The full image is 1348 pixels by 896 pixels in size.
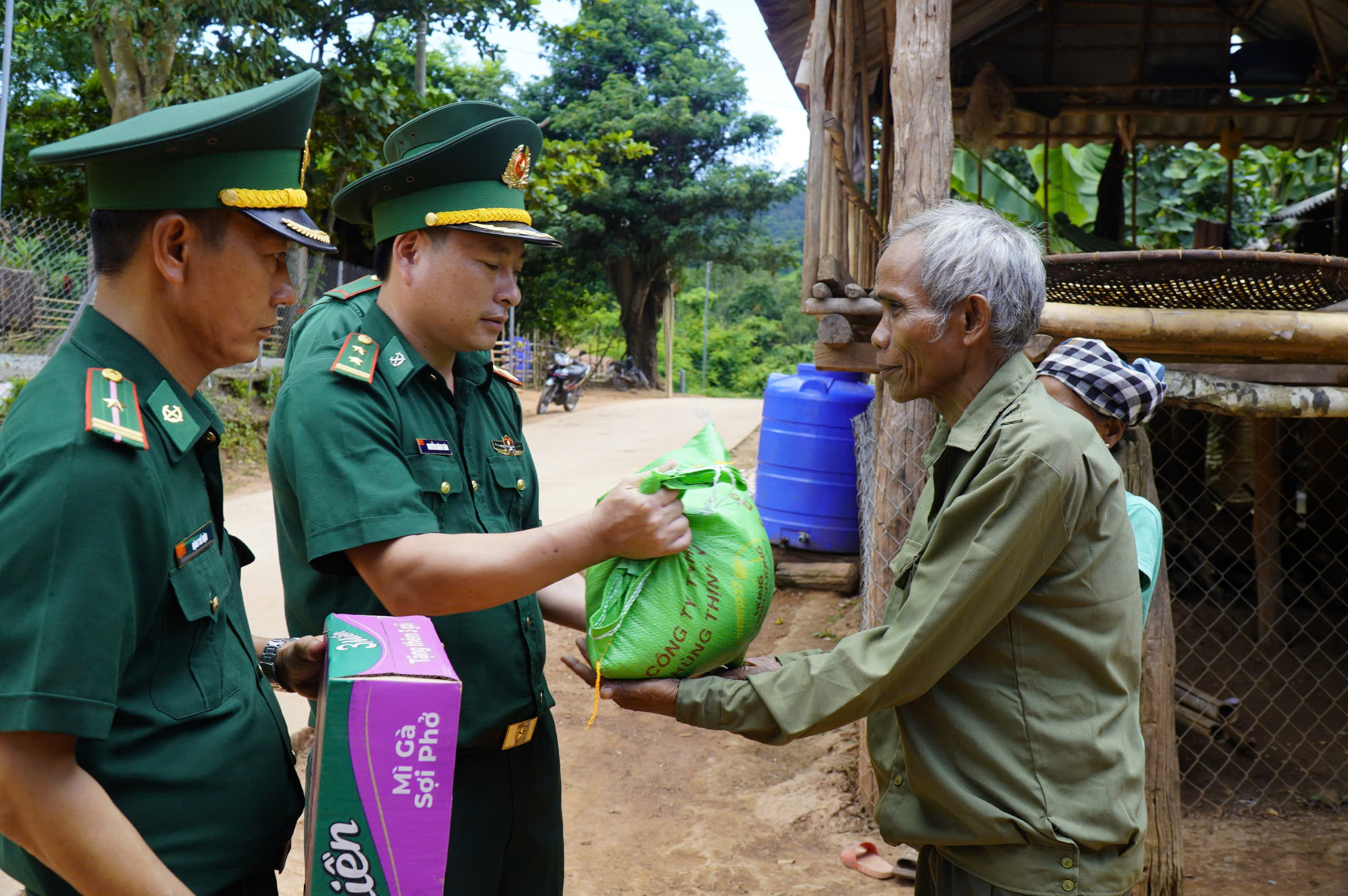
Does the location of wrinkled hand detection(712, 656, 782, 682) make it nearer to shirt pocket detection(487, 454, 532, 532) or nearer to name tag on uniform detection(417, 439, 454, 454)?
shirt pocket detection(487, 454, 532, 532)

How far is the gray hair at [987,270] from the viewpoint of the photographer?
176 centimetres

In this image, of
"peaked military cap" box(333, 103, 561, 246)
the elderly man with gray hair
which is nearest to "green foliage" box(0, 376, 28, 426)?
"peaked military cap" box(333, 103, 561, 246)

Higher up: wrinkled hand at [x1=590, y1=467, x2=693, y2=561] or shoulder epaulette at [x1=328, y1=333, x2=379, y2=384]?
shoulder epaulette at [x1=328, y1=333, x2=379, y2=384]

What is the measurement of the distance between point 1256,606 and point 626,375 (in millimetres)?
19893

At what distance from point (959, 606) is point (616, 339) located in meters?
30.1

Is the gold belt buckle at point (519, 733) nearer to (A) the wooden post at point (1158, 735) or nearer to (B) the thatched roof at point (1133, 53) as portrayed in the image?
(A) the wooden post at point (1158, 735)

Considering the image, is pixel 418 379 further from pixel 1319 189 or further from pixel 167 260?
pixel 1319 189

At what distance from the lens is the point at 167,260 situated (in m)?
1.32

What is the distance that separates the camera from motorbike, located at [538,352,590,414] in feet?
59.2

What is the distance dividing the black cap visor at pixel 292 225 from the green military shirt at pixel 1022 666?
1066 millimetres

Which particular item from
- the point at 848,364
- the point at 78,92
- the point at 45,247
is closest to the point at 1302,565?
the point at 848,364

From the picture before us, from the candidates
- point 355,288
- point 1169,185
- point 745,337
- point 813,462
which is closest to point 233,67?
point 813,462

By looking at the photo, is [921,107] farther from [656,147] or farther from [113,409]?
[656,147]

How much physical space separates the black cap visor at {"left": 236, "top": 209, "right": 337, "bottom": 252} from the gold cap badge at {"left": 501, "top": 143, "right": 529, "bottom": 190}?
59cm
